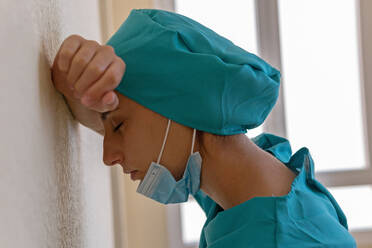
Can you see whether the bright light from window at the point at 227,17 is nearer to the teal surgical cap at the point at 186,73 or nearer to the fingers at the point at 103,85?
the teal surgical cap at the point at 186,73

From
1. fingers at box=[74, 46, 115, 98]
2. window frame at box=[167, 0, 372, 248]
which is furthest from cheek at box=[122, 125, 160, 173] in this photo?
window frame at box=[167, 0, 372, 248]

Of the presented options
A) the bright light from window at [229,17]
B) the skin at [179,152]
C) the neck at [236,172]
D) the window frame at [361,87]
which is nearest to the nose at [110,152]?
the skin at [179,152]

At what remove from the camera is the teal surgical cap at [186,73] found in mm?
856

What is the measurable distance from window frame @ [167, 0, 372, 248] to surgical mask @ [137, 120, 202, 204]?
93 centimetres

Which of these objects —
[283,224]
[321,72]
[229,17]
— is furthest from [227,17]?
[283,224]

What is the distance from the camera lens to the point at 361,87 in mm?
1933

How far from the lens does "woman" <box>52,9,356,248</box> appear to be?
2.83 feet

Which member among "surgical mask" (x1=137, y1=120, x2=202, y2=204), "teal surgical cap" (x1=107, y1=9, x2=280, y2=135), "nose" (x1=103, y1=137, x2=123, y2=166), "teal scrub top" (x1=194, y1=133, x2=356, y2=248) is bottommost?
"teal scrub top" (x1=194, y1=133, x2=356, y2=248)

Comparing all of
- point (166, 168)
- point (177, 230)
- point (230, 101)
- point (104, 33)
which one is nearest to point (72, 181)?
point (166, 168)

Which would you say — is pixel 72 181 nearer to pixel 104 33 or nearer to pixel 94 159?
pixel 94 159

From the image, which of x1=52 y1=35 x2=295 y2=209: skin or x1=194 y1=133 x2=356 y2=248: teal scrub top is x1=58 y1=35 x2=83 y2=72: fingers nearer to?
x1=52 y1=35 x2=295 y2=209: skin

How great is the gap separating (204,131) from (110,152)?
0.59ft

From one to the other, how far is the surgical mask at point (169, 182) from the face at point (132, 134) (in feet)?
0.05

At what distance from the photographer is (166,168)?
93cm
